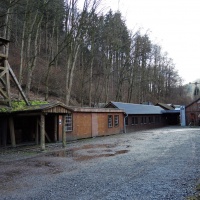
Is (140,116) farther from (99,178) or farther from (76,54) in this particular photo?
(99,178)

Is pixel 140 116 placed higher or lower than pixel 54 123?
higher

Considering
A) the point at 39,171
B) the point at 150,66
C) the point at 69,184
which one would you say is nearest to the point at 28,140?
the point at 39,171

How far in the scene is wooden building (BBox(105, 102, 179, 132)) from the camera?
28.3m

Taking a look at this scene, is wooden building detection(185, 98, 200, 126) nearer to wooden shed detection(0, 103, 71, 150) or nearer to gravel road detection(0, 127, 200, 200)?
wooden shed detection(0, 103, 71, 150)

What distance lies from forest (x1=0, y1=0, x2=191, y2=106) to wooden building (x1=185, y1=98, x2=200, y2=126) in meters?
9.17

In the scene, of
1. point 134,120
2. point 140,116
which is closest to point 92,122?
point 134,120

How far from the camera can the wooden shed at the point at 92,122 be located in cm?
1878

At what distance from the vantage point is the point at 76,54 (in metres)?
23.5

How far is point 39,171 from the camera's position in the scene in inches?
326

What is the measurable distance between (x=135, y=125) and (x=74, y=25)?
47.2 feet

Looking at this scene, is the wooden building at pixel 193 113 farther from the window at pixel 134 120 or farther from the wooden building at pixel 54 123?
the wooden building at pixel 54 123

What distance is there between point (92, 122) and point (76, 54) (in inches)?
264

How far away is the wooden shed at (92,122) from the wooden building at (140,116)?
156cm

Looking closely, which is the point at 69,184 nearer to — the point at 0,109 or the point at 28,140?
the point at 0,109
